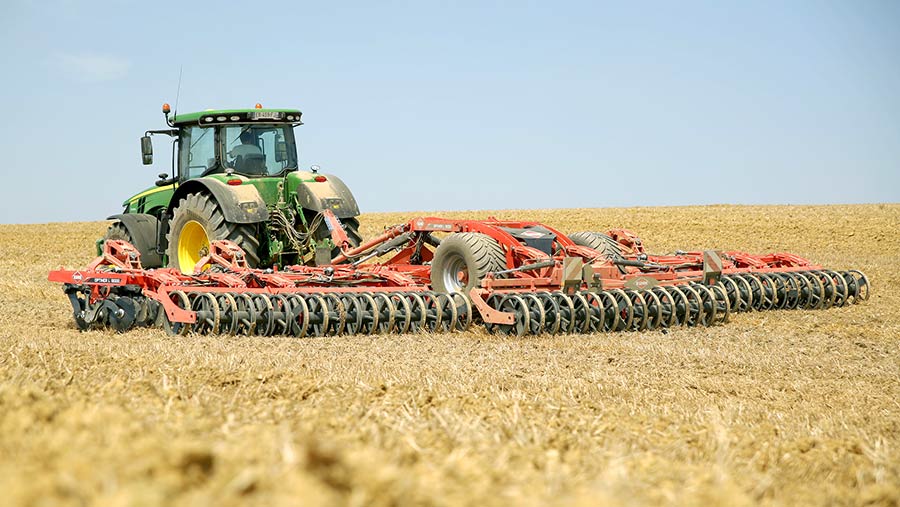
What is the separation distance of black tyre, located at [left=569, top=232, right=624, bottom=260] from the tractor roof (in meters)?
3.71

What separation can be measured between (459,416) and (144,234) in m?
8.99

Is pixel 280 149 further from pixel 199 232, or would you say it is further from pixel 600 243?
pixel 600 243

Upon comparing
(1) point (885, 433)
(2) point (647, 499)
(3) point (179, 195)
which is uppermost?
(3) point (179, 195)

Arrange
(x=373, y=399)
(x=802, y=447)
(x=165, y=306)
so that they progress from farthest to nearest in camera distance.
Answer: (x=165, y=306) < (x=373, y=399) < (x=802, y=447)

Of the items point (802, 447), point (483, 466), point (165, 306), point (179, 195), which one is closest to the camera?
point (483, 466)

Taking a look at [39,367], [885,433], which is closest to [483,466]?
[885,433]

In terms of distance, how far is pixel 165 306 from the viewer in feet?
30.2

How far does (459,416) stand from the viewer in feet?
14.0

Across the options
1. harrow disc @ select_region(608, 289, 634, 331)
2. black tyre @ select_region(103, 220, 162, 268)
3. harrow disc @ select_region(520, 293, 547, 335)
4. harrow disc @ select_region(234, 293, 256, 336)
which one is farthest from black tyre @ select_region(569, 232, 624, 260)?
black tyre @ select_region(103, 220, 162, 268)

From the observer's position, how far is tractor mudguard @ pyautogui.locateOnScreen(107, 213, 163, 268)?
483 inches

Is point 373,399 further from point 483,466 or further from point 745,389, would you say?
point 745,389

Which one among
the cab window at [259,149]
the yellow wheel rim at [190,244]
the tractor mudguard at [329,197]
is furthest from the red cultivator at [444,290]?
the cab window at [259,149]

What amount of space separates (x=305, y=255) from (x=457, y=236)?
8.85ft

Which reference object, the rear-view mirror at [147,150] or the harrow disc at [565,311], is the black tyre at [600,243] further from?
the rear-view mirror at [147,150]
